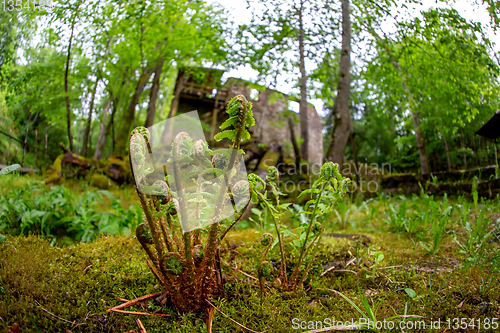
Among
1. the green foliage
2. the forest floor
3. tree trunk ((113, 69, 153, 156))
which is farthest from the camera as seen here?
tree trunk ((113, 69, 153, 156))

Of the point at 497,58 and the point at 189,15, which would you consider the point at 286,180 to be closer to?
the point at 497,58

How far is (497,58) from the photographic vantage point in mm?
2867

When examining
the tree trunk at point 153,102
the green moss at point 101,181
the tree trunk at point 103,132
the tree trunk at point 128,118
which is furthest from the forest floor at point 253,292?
the tree trunk at point 103,132

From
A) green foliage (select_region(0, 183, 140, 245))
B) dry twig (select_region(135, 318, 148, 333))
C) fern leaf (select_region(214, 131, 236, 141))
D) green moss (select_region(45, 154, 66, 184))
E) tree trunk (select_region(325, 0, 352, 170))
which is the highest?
tree trunk (select_region(325, 0, 352, 170))

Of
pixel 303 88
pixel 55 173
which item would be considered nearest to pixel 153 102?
pixel 55 173

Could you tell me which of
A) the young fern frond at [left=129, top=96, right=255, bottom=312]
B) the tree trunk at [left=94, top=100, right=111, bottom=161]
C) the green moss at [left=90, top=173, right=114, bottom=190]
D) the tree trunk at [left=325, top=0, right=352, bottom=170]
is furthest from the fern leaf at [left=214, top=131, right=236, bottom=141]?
the tree trunk at [left=94, top=100, right=111, bottom=161]

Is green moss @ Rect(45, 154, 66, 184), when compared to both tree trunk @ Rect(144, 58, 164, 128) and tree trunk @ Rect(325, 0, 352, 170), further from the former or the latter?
tree trunk @ Rect(325, 0, 352, 170)

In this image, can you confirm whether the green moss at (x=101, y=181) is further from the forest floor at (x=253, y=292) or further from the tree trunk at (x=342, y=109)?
the tree trunk at (x=342, y=109)

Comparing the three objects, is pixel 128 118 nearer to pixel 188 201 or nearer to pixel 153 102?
pixel 153 102

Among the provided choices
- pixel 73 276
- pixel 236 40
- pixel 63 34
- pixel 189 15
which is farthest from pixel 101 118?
pixel 73 276

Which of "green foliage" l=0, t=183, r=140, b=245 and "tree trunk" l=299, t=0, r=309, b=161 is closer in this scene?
"green foliage" l=0, t=183, r=140, b=245

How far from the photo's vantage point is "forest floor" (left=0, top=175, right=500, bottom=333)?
3.69 feet

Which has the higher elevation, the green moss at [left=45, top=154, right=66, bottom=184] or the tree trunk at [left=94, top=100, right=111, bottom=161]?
the tree trunk at [left=94, top=100, right=111, bottom=161]

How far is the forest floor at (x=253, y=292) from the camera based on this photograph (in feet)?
3.69
